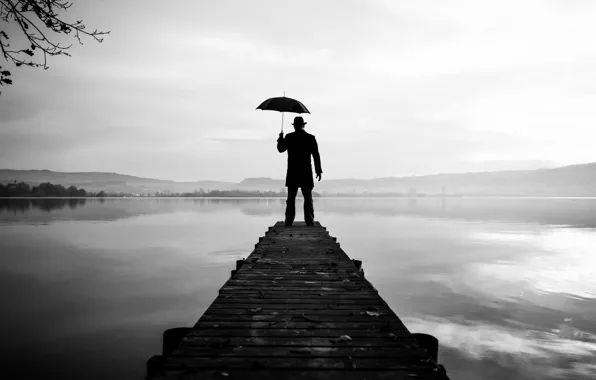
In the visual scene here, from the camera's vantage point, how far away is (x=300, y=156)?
10.8m

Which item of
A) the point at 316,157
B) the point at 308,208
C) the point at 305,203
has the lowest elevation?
the point at 308,208

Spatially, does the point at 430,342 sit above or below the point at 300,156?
below

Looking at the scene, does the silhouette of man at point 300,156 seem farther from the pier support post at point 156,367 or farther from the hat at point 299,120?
the pier support post at point 156,367

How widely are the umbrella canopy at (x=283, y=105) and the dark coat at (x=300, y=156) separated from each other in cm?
68

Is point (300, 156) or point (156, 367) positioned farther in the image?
point (300, 156)

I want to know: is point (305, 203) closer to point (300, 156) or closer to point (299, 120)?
point (300, 156)

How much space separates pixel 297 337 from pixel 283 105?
8.02 metres

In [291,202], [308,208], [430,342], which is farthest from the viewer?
[308,208]

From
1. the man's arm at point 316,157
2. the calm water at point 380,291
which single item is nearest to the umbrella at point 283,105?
the man's arm at point 316,157

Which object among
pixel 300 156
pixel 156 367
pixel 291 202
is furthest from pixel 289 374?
pixel 291 202

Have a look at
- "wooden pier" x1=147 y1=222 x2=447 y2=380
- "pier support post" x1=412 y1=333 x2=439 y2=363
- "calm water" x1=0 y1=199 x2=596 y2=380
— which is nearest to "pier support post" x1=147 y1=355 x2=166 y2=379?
"wooden pier" x1=147 y1=222 x2=447 y2=380

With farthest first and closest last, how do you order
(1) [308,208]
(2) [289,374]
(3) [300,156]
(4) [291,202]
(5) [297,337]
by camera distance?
(1) [308,208] < (4) [291,202] < (3) [300,156] < (5) [297,337] < (2) [289,374]

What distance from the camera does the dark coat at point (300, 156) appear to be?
35.1 ft

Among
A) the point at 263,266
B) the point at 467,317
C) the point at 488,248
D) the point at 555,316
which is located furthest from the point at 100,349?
the point at 488,248
